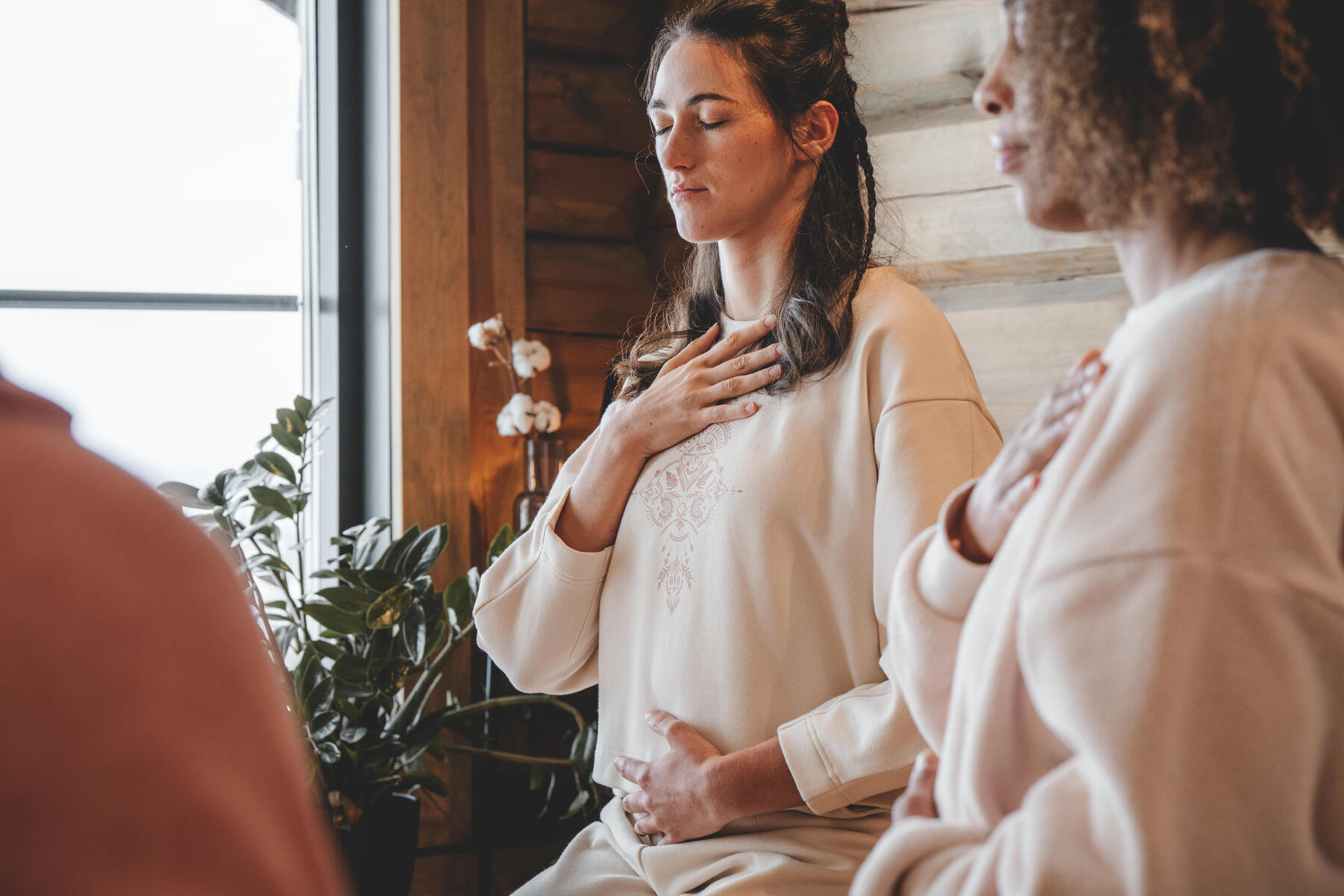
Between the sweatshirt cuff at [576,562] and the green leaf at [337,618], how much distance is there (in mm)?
668

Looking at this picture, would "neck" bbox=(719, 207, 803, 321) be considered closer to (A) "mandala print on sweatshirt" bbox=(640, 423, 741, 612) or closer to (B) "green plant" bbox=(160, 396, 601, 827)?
(A) "mandala print on sweatshirt" bbox=(640, 423, 741, 612)

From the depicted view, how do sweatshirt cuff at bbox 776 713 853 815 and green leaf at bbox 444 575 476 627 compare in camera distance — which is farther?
green leaf at bbox 444 575 476 627

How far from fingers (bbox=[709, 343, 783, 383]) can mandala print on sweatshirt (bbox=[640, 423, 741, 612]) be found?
2.5 inches

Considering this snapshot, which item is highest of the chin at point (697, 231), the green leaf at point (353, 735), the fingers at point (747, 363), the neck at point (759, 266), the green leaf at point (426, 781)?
the chin at point (697, 231)

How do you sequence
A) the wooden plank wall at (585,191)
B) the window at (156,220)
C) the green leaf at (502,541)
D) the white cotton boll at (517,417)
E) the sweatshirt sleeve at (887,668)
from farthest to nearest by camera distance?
the wooden plank wall at (585,191), the white cotton boll at (517,417), the window at (156,220), the green leaf at (502,541), the sweatshirt sleeve at (887,668)

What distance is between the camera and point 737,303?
150 centimetres

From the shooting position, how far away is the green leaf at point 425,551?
2029 mm

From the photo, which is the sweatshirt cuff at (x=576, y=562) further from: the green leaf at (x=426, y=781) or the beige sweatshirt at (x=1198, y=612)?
the beige sweatshirt at (x=1198, y=612)

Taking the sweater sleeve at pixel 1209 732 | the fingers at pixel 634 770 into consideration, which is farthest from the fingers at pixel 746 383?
the sweater sleeve at pixel 1209 732

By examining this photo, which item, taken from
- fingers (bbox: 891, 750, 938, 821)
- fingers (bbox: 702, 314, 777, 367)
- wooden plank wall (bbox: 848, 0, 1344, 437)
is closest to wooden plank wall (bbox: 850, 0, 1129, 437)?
wooden plank wall (bbox: 848, 0, 1344, 437)

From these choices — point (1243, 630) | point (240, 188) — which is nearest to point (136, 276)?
point (240, 188)

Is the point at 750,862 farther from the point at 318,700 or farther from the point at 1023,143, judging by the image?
the point at 318,700

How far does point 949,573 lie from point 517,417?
1.69m

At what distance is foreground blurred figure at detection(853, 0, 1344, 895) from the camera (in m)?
0.54
